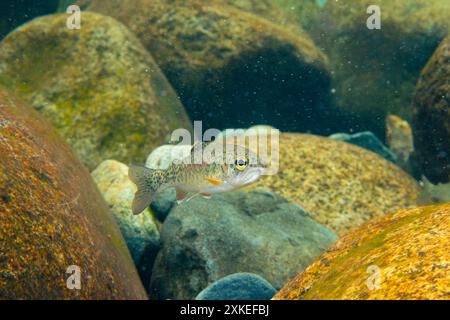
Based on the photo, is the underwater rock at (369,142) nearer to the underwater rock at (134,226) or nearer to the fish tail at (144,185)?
the underwater rock at (134,226)

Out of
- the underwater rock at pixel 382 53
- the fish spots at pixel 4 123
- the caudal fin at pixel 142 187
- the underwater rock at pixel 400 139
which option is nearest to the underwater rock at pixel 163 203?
the caudal fin at pixel 142 187

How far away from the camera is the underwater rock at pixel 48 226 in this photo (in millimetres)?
3111

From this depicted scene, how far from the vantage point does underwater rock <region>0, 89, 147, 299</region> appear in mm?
3111

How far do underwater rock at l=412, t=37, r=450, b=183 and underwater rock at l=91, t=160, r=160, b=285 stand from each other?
191 inches

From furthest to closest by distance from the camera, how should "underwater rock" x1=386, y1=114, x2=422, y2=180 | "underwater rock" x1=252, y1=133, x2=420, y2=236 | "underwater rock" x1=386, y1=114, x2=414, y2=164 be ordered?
"underwater rock" x1=386, y1=114, x2=414, y2=164 → "underwater rock" x1=386, y1=114, x2=422, y2=180 → "underwater rock" x1=252, y1=133, x2=420, y2=236

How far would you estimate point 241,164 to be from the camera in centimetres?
418

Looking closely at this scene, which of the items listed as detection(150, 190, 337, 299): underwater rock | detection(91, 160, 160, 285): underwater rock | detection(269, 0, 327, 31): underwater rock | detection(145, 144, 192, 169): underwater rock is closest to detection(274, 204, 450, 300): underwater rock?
detection(150, 190, 337, 299): underwater rock

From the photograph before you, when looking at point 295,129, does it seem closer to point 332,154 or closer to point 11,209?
point 332,154

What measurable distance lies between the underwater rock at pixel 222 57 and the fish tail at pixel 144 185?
274 inches

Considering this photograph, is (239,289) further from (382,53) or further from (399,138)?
(382,53)

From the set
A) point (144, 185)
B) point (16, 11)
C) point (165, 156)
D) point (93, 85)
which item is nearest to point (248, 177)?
point (144, 185)

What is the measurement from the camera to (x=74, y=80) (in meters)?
8.90

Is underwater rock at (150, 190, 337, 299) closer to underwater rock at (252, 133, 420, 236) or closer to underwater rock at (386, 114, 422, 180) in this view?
underwater rock at (252, 133, 420, 236)
